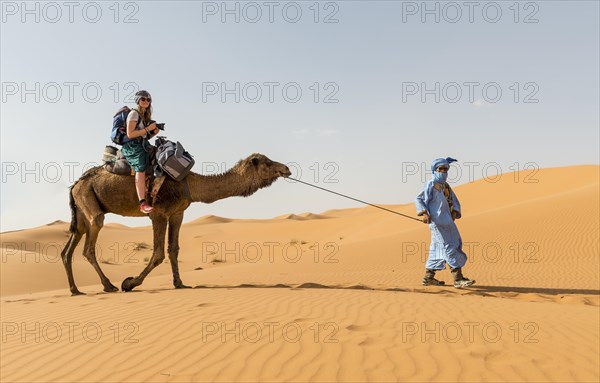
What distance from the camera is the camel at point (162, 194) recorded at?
9.09 metres

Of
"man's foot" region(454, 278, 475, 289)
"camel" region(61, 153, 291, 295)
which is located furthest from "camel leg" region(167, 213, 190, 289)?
"man's foot" region(454, 278, 475, 289)

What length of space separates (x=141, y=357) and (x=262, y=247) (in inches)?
1123

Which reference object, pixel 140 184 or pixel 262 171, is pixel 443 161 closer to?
pixel 262 171

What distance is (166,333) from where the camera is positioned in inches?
200

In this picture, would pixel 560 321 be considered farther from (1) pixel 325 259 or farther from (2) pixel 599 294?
(1) pixel 325 259

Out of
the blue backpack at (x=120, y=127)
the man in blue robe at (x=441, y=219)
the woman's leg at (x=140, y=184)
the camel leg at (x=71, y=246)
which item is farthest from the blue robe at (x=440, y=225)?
the camel leg at (x=71, y=246)

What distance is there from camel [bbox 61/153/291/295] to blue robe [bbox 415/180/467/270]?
10.2 ft

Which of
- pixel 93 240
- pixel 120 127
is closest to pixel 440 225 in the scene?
pixel 120 127

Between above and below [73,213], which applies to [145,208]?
above

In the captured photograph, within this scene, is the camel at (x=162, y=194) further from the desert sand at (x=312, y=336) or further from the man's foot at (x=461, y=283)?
the man's foot at (x=461, y=283)

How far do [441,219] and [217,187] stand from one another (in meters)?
4.73

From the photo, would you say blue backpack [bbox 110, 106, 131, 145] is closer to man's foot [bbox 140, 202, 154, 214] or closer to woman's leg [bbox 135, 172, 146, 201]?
woman's leg [bbox 135, 172, 146, 201]

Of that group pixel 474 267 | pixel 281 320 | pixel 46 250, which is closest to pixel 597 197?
pixel 474 267

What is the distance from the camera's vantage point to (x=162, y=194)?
29.6 ft
